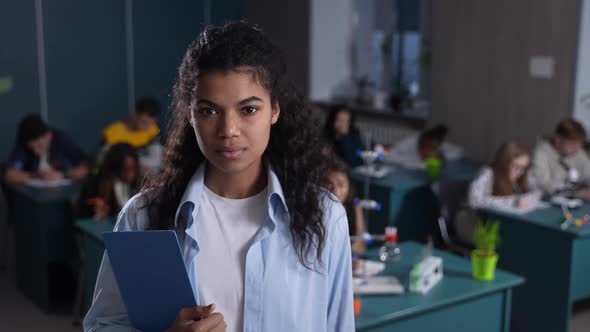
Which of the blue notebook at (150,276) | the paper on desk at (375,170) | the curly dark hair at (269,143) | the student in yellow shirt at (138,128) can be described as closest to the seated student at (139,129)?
the student in yellow shirt at (138,128)

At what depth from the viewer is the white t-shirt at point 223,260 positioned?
1.27 meters

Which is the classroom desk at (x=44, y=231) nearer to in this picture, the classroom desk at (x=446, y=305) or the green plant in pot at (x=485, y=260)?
the classroom desk at (x=446, y=305)

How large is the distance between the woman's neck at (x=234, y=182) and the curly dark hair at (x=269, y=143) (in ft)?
0.15

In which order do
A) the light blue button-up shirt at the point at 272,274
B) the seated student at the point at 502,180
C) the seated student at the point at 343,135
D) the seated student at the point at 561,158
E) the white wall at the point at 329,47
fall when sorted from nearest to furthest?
the light blue button-up shirt at the point at 272,274, the seated student at the point at 502,180, the seated student at the point at 561,158, the seated student at the point at 343,135, the white wall at the point at 329,47

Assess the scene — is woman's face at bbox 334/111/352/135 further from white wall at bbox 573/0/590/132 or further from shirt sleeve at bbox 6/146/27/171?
shirt sleeve at bbox 6/146/27/171

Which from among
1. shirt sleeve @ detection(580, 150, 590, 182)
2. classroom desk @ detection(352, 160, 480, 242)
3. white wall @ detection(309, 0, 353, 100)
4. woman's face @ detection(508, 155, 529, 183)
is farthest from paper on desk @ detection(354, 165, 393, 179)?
white wall @ detection(309, 0, 353, 100)

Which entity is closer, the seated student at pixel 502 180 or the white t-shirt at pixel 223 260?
the white t-shirt at pixel 223 260

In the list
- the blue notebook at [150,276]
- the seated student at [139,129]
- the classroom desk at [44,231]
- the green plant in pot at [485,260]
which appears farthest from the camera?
the seated student at [139,129]

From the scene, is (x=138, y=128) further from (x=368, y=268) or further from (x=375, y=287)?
(x=375, y=287)

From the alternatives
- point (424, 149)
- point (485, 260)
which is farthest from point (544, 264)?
point (424, 149)

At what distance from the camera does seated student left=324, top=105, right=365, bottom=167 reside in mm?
5793

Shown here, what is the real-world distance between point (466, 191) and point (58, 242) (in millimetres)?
2599

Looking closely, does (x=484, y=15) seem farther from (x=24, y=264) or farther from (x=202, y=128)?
Result: (x=202, y=128)

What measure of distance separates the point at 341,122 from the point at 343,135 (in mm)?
105
